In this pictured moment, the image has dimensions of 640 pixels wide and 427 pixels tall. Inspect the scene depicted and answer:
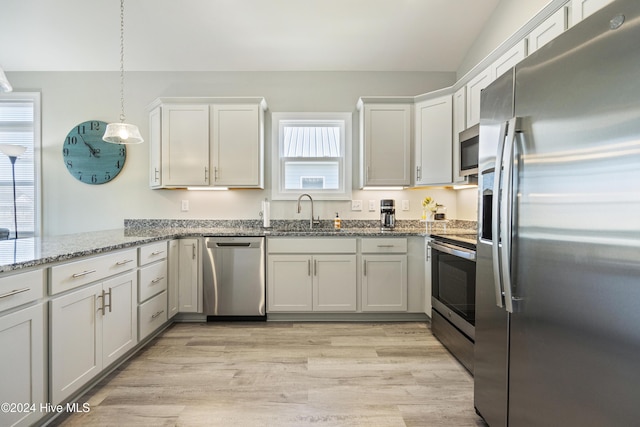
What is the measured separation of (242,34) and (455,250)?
2992 mm

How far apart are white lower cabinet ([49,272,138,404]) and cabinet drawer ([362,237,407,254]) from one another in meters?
2.01

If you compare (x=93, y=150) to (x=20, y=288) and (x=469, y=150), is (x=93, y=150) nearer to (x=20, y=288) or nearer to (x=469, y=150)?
(x=20, y=288)

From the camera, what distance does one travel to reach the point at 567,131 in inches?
37.7

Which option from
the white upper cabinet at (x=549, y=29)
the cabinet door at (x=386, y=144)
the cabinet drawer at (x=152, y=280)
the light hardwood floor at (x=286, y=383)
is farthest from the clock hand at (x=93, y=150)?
the white upper cabinet at (x=549, y=29)

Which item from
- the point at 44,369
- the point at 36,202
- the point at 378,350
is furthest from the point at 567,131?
the point at 36,202

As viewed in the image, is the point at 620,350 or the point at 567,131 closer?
the point at 620,350

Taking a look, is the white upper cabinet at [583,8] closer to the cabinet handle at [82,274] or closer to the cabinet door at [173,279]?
the cabinet handle at [82,274]

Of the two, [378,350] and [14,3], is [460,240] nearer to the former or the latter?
[378,350]

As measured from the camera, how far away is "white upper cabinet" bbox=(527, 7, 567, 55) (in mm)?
1663

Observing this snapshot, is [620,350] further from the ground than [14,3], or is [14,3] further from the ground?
[14,3]

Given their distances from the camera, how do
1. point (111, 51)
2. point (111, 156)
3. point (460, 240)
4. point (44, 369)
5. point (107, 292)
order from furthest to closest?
point (111, 156)
point (111, 51)
point (460, 240)
point (107, 292)
point (44, 369)

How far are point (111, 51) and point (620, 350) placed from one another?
4.59 metres

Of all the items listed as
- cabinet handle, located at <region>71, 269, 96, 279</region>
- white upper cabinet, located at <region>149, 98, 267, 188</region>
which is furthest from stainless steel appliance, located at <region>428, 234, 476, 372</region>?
cabinet handle, located at <region>71, 269, 96, 279</region>

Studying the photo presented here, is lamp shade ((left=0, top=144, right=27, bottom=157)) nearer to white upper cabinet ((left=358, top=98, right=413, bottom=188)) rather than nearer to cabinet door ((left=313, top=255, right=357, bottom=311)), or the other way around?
cabinet door ((left=313, top=255, right=357, bottom=311))
